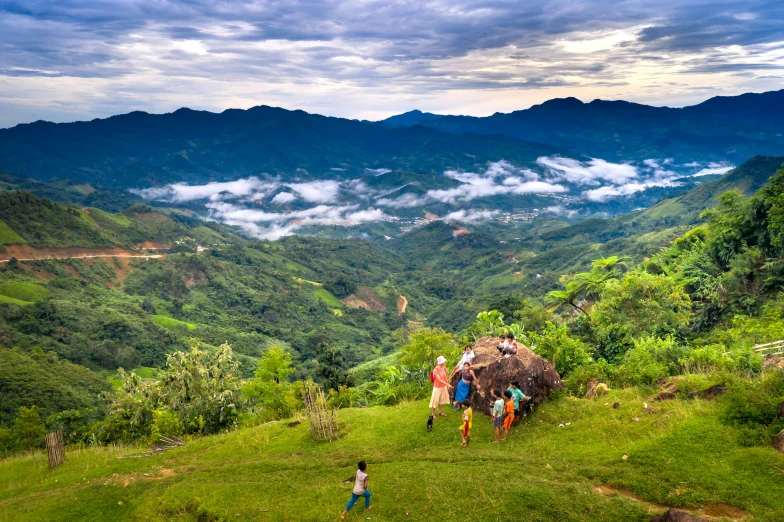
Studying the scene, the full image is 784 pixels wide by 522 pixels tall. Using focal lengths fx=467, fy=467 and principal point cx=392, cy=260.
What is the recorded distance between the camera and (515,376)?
1508 cm

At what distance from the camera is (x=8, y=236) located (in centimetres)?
10888

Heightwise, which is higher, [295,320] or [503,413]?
[503,413]

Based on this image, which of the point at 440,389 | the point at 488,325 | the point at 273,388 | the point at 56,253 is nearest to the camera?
the point at 440,389

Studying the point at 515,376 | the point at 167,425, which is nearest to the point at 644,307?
the point at 515,376

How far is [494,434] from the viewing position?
14.6 m

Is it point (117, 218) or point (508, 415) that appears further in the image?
point (117, 218)

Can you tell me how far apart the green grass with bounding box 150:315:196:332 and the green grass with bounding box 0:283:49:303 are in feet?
67.6

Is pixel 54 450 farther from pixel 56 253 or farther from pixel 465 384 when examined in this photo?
pixel 56 253

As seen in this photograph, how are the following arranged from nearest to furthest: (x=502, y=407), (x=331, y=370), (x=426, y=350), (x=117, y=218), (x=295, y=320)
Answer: (x=502, y=407) < (x=426, y=350) < (x=331, y=370) < (x=295, y=320) < (x=117, y=218)

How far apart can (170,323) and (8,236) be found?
45.8 m

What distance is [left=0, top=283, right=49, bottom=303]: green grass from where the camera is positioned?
89938 mm

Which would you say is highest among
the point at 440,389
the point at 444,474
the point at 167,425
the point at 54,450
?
the point at 440,389

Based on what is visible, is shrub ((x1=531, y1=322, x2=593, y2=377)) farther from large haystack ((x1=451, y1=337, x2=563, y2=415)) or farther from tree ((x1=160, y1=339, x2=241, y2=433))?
tree ((x1=160, y1=339, x2=241, y2=433))

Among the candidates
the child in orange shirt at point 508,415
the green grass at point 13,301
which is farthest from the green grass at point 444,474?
the green grass at point 13,301
